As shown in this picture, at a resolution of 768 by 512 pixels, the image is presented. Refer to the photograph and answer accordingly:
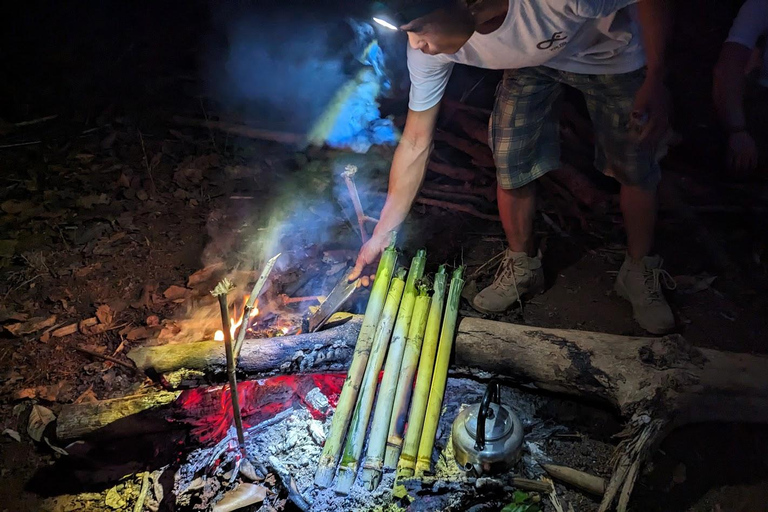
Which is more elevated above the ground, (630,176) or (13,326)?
(630,176)

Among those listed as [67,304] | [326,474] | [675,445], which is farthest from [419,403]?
[67,304]

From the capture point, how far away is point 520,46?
2797 millimetres

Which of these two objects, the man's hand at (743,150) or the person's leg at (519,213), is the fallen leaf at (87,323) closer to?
the person's leg at (519,213)

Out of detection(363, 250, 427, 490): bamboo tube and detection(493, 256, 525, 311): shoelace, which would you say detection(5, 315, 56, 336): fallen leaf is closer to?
detection(363, 250, 427, 490): bamboo tube

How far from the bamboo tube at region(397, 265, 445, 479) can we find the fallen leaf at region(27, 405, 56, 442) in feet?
7.50

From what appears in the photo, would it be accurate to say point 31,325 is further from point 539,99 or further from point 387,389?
point 539,99

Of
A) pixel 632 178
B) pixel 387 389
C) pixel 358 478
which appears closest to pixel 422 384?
pixel 387 389

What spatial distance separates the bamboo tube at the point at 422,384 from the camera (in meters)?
2.73

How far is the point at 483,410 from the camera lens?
8.17 feet

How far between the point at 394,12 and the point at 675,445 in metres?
3.02

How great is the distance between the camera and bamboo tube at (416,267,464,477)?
2750 millimetres

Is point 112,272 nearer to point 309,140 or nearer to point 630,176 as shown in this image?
point 309,140

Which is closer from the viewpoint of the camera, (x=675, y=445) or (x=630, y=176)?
(x=675, y=445)

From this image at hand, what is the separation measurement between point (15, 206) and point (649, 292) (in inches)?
260
